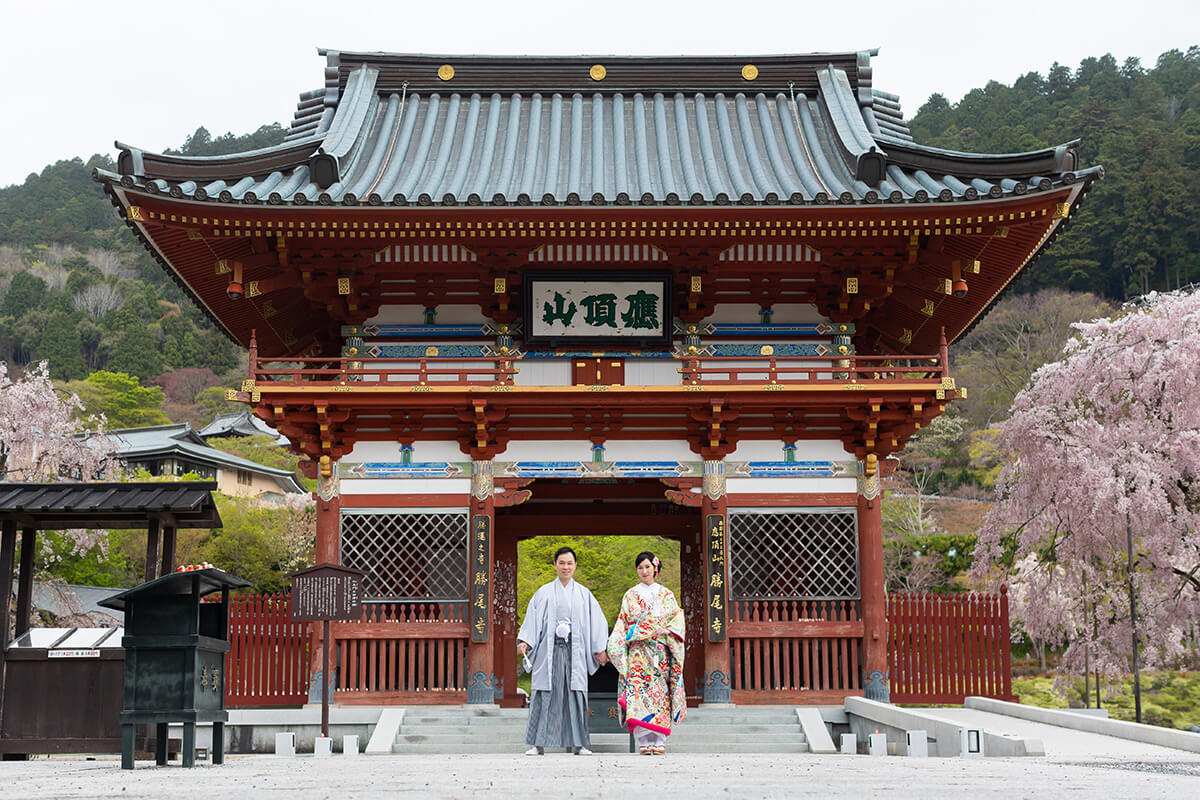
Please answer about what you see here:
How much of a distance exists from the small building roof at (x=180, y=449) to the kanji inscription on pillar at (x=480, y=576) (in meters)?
35.2

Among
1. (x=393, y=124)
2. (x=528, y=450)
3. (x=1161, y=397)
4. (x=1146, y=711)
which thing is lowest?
(x=1146, y=711)

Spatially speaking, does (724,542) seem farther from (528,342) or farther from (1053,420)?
(1053,420)

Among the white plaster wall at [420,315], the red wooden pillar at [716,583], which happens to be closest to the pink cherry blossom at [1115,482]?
the red wooden pillar at [716,583]

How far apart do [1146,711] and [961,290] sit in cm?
1587

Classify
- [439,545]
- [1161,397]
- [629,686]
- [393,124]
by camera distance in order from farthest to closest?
[1161,397] < [393,124] < [439,545] < [629,686]

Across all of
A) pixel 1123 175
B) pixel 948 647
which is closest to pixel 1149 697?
pixel 948 647

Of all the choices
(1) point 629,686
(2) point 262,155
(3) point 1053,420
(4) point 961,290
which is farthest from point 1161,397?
(2) point 262,155

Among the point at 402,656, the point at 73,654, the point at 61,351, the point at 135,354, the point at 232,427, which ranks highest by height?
the point at 135,354

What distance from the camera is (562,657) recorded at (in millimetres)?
9734

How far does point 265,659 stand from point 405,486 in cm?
273

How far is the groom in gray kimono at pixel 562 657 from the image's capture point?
963 cm

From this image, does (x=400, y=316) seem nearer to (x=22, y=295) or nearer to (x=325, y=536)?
(x=325, y=536)

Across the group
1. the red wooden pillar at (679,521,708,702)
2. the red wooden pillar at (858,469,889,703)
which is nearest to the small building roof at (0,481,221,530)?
the red wooden pillar at (858,469,889,703)

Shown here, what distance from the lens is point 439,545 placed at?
13.2 meters
